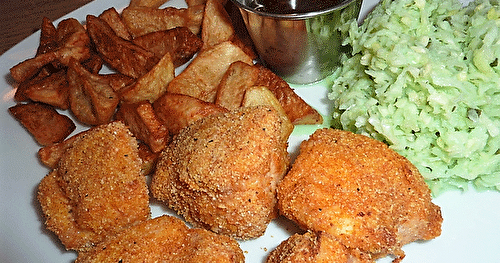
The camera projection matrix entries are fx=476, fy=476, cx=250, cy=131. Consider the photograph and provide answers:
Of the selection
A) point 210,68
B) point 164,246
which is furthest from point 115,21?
point 164,246

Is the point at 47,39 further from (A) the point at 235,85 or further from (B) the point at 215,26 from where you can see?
(A) the point at 235,85

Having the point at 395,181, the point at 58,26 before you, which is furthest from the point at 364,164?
the point at 58,26

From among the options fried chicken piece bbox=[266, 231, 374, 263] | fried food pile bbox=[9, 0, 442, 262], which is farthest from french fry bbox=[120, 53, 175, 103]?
fried chicken piece bbox=[266, 231, 374, 263]

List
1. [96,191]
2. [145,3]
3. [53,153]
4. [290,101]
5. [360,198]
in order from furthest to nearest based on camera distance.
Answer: [145,3] < [290,101] < [53,153] < [96,191] < [360,198]

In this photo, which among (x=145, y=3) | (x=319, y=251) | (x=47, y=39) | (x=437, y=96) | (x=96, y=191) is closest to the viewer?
(x=319, y=251)

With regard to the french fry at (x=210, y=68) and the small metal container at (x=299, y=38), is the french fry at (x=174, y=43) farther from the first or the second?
the small metal container at (x=299, y=38)

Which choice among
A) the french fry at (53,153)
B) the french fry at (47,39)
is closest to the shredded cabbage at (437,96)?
the french fry at (53,153)
